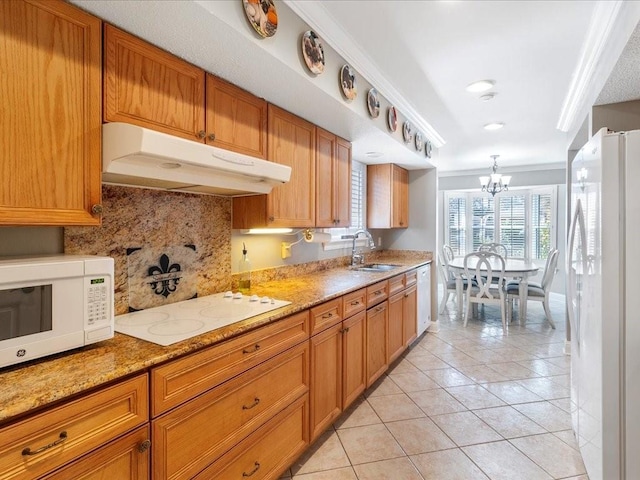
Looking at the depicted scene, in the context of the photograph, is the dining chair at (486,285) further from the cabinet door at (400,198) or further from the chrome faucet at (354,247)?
the chrome faucet at (354,247)

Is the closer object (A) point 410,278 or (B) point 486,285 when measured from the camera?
(A) point 410,278

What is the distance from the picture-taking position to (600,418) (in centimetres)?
155

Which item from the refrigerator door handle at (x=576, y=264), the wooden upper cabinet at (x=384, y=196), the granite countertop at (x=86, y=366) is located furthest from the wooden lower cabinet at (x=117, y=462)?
the wooden upper cabinet at (x=384, y=196)

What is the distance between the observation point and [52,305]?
3.53 ft

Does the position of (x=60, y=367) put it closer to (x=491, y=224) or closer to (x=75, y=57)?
(x=75, y=57)

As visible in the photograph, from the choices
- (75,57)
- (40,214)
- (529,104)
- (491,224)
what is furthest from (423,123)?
(491,224)

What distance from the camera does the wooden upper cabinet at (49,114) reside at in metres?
1.05

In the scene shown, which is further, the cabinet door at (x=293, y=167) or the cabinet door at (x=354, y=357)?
the cabinet door at (x=354, y=357)

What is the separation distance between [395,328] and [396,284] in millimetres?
403

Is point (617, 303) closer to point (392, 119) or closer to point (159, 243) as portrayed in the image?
point (392, 119)

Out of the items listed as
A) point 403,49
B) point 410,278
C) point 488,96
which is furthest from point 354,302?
point 488,96

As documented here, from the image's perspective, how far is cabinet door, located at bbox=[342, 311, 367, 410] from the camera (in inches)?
91.8

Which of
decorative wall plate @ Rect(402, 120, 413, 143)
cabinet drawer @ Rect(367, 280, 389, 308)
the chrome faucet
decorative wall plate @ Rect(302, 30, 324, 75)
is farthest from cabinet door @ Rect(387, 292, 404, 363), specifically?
decorative wall plate @ Rect(302, 30, 324, 75)

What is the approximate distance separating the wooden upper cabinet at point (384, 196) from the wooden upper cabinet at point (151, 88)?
2.70 m
